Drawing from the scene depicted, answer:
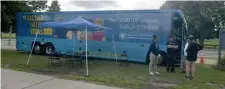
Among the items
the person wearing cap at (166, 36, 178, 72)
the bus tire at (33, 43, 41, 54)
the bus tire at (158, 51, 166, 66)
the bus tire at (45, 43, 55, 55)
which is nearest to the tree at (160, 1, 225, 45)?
the bus tire at (45, 43, 55, 55)

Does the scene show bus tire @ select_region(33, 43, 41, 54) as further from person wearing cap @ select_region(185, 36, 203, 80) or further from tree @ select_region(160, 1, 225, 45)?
tree @ select_region(160, 1, 225, 45)

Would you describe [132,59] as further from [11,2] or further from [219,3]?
[219,3]

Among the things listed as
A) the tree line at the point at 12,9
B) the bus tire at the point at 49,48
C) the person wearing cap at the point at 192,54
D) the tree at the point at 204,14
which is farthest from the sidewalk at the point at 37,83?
the tree at the point at 204,14

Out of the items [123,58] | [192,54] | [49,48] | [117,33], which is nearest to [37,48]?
[49,48]

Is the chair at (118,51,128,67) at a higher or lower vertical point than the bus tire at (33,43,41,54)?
lower

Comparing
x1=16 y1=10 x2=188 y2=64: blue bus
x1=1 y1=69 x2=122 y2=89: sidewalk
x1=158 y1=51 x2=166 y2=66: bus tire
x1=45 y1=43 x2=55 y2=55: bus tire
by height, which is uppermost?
x1=16 y1=10 x2=188 y2=64: blue bus

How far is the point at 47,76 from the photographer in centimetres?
1020

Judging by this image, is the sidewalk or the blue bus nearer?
the sidewalk

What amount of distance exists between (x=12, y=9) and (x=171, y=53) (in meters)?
11.9

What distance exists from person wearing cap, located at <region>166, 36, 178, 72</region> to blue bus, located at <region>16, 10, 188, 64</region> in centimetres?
83

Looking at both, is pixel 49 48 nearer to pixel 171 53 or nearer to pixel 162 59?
pixel 162 59

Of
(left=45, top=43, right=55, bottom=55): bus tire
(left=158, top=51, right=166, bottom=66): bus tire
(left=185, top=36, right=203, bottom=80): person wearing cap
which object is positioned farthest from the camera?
(left=45, top=43, right=55, bottom=55): bus tire

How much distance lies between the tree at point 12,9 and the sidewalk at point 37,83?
1048 cm

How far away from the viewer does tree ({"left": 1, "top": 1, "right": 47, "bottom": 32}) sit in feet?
65.4
